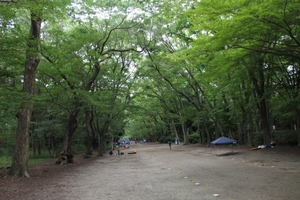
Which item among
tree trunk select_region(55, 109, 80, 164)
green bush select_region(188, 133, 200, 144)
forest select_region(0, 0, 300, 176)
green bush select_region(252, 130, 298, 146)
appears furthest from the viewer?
green bush select_region(188, 133, 200, 144)

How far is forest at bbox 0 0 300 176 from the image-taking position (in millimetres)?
9297

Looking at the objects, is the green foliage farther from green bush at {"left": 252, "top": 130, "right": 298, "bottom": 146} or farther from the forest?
green bush at {"left": 252, "top": 130, "right": 298, "bottom": 146}

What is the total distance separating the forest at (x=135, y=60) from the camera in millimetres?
9297

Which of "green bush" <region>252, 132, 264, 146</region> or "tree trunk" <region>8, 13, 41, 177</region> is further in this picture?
"green bush" <region>252, 132, 264, 146</region>

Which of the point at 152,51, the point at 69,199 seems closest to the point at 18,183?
the point at 69,199

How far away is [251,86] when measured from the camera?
894 inches

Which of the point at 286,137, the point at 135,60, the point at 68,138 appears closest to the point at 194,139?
the point at 135,60

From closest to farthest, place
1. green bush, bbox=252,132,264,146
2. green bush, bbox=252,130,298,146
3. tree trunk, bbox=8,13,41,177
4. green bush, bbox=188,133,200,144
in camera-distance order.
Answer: tree trunk, bbox=8,13,41,177
green bush, bbox=252,130,298,146
green bush, bbox=252,132,264,146
green bush, bbox=188,133,200,144

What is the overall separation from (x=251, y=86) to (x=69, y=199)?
19.5m

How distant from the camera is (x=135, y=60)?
2802 centimetres

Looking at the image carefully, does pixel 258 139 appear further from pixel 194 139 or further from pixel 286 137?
pixel 194 139

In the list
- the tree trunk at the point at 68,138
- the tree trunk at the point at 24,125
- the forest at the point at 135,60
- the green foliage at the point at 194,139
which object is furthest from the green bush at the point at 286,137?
the green foliage at the point at 194,139

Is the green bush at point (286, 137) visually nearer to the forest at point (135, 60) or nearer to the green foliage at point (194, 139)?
the forest at point (135, 60)

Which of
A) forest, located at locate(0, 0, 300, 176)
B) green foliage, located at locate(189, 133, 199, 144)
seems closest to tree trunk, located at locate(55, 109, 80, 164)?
forest, located at locate(0, 0, 300, 176)
